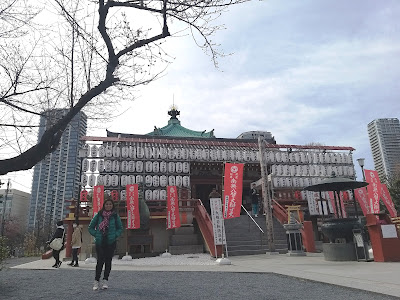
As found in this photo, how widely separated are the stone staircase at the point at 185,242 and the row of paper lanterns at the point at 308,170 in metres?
8.00

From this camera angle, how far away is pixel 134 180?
18500 mm

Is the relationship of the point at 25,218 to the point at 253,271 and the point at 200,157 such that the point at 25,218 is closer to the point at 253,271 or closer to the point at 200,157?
the point at 200,157

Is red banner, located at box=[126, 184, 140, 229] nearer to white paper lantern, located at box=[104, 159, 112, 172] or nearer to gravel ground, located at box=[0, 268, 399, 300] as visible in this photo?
white paper lantern, located at box=[104, 159, 112, 172]

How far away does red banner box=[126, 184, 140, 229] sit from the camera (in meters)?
14.1

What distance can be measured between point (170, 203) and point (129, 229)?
7.71ft

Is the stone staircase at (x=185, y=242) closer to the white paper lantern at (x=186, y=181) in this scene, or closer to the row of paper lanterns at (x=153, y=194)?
the row of paper lanterns at (x=153, y=194)

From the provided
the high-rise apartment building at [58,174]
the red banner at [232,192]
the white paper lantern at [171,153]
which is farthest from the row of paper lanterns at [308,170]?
the high-rise apartment building at [58,174]

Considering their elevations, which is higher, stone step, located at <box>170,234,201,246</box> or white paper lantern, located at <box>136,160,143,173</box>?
white paper lantern, located at <box>136,160,143,173</box>

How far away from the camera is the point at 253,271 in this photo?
294 inches

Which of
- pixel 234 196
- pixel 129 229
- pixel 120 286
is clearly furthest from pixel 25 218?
pixel 120 286

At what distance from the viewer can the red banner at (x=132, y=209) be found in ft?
46.4

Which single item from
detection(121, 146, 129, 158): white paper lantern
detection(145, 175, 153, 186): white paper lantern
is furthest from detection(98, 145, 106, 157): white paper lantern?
detection(145, 175, 153, 186): white paper lantern

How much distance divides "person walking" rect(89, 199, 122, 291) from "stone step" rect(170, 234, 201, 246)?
9.60 m

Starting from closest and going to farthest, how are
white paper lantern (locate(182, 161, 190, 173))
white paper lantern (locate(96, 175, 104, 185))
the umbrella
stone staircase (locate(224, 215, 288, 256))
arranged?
the umbrella < stone staircase (locate(224, 215, 288, 256)) < white paper lantern (locate(96, 175, 104, 185)) < white paper lantern (locate(182, 161, 190, 173))
